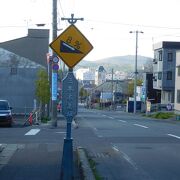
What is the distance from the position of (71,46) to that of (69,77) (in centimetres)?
66

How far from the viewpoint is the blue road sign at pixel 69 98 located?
440 inches

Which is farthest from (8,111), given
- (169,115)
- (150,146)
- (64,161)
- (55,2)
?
(169,115)

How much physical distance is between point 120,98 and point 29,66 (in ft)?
324

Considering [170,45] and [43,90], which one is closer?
[43,90]

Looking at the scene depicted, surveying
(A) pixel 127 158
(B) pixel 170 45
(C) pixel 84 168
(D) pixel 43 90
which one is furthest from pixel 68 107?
(B) pixel 170 45

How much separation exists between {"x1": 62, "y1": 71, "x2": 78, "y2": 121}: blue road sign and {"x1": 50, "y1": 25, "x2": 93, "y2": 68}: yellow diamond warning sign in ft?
1.21

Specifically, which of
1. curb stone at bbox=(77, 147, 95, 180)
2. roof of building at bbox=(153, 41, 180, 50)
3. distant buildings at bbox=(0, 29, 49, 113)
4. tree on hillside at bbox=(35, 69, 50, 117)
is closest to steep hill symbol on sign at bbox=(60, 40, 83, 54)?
curb stone at bbox=(77, 147, 95, 180)

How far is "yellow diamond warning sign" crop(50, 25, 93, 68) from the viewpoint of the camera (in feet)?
36.9

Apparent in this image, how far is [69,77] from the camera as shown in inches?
444

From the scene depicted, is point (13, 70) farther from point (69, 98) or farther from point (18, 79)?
point (69, 98)

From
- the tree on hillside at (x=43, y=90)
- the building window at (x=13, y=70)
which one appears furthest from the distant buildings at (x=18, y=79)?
the tree on hillside at (x=43, y=90)

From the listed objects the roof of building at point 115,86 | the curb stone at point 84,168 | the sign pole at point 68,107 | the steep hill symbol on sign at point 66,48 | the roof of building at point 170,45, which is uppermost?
the roof of building at point 170,45

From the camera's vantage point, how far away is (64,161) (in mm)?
11141

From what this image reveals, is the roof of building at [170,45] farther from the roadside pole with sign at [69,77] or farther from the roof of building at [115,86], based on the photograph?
the roof of building at [115,86]
